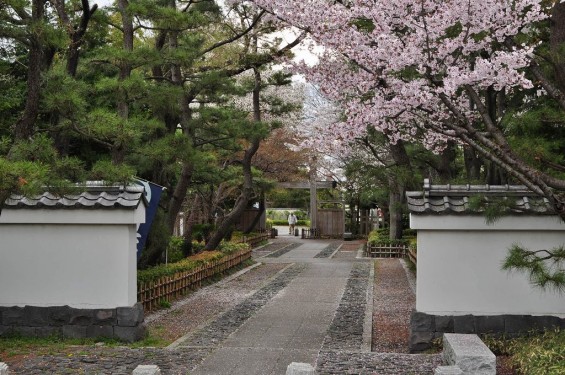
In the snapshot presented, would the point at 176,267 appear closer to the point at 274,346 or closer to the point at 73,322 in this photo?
the point at 73,322

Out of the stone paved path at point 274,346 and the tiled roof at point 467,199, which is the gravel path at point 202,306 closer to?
the stone paved path at point 274,346

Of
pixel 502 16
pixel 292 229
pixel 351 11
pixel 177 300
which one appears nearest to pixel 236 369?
pixel 351 11

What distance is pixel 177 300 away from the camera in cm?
1353

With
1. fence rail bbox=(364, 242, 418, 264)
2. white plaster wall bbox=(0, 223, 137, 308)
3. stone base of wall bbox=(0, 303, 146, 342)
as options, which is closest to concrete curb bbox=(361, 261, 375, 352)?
stone base of wall bbox=(0, 303, 146, 342)

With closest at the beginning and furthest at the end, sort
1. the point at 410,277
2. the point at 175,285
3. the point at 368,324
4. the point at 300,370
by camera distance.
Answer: the point at 300,370 → the point at 368,324 → the point at 175,285 → the point at 410,277

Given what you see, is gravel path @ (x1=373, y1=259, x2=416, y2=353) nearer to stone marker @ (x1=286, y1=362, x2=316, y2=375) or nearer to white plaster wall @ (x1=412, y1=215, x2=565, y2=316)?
white plaster wall @ (x1=412, y1=215, x2=565, y2=316)

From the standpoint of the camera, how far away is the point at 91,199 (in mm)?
9062

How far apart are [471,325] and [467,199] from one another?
1619mm

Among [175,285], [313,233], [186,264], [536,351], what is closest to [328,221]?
[313,233]

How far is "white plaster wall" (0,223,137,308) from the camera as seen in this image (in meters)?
9.12

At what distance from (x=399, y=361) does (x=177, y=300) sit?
272 inches

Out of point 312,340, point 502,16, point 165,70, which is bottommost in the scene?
point 312,340

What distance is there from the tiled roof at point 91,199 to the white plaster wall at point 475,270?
383 centimetres

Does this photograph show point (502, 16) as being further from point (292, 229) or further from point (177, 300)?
point (292, 229)
